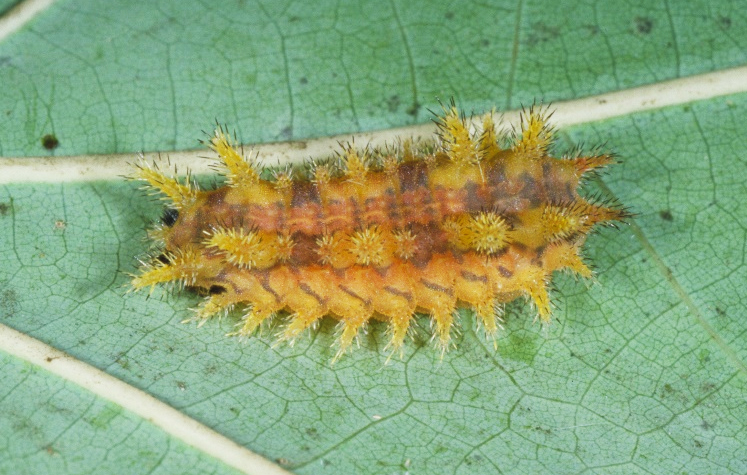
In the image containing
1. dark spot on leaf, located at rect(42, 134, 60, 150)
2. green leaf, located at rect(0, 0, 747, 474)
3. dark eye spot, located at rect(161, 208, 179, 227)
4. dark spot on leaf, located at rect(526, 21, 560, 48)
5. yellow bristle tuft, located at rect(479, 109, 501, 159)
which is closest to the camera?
green leaf, located at rect(0, 0, 747, 474)

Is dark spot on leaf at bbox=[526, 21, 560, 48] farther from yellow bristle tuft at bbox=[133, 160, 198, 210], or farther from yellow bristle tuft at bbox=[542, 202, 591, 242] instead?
yellow bristle tuft at bbox=[133, 160, 198, 210]

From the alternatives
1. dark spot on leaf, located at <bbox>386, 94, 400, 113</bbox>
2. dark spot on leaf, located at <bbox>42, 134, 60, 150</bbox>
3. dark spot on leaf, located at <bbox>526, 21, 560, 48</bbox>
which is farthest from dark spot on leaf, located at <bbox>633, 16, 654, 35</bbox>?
dark spot on leaf, located at <bbox>42, 134, 60, 150</bbox>

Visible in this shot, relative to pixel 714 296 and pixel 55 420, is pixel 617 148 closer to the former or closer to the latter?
pixel 714 296

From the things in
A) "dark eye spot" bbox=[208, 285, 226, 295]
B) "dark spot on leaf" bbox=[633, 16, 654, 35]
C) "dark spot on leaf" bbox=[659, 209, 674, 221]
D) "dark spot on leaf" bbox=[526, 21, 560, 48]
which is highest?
"dark spot on leaf" bbox=[633, 16, 654, 35]

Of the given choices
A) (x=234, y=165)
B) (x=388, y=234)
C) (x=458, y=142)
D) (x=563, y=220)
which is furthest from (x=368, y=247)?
(x=563, y=220)

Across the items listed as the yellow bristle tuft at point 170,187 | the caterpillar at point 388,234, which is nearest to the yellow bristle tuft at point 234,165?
the caterpillar at point 388,234

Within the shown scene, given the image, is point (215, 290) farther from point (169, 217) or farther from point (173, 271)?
point (169, 217)

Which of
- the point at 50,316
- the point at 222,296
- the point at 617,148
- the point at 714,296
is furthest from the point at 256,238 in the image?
the point at 714,296
